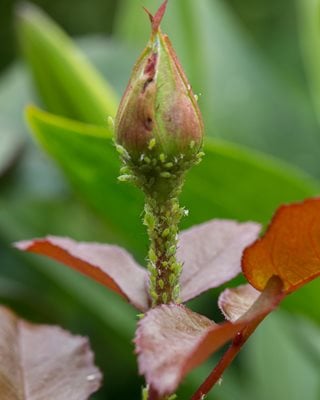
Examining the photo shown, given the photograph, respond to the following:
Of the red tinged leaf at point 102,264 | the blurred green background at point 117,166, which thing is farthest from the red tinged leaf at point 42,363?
the blurred green background at point 117,166

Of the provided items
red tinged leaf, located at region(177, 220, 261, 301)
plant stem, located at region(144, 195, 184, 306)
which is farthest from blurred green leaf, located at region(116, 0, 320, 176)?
plant stem, located at region(144, 195, 184, 306)

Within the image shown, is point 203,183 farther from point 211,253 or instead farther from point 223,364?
point 223,364

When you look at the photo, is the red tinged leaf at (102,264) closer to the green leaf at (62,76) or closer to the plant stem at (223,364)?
the plant stem at (223,364)

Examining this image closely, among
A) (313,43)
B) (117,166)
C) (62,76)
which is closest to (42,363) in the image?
(117,166)

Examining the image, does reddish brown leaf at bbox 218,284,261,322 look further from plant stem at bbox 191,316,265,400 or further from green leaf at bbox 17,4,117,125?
green leaf at bbox 17,4,117,125

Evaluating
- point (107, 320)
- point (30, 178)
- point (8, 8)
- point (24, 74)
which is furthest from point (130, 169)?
point (8, 8)

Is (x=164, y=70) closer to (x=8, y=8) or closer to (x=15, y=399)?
(x=15, y=399)
